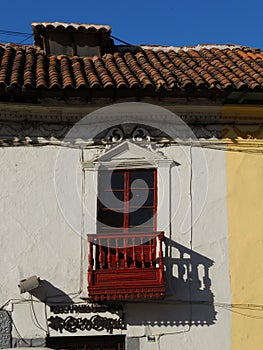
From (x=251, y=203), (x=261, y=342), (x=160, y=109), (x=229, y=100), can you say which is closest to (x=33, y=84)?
(x=160, y=109)

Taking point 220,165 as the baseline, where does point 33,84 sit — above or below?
above

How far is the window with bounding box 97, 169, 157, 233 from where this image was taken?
10.2 meters

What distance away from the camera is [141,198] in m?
10.3

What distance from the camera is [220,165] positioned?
34.2 ft

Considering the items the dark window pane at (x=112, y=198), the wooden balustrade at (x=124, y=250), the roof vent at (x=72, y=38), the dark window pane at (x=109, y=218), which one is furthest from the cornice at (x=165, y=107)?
the roof vent at (x=72, y=38)

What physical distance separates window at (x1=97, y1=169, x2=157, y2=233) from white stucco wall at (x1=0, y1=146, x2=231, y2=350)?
0.30 meters

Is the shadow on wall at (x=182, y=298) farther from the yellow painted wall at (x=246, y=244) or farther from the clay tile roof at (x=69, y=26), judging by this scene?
the clay tile roof at (x=69, y=26)

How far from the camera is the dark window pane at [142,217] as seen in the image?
33.3 ft

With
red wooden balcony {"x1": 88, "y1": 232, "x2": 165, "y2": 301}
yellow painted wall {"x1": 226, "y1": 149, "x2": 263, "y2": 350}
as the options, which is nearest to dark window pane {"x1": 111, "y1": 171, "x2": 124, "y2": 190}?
red wooden balcony {"x1": 88, "y1": 232, "x2": 165, "y2": 301}

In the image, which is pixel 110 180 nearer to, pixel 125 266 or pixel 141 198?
pixel 141 198

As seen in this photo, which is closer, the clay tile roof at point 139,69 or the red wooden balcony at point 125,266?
the red wooden balcony at point 125,266

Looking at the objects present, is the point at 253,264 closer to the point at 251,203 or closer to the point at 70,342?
the point at 251,203

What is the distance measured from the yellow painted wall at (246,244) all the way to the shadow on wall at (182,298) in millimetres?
391

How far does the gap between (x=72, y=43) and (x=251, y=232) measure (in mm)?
4872
